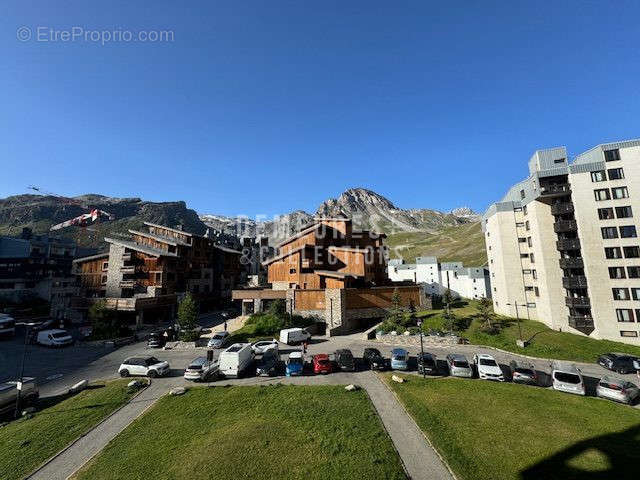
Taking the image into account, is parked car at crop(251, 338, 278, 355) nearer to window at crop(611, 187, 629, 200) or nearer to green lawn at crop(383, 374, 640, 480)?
green lawn at crop(383, 374, 640, 480)

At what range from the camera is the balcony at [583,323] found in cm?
3806

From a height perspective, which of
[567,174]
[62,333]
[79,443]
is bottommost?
[79,443]

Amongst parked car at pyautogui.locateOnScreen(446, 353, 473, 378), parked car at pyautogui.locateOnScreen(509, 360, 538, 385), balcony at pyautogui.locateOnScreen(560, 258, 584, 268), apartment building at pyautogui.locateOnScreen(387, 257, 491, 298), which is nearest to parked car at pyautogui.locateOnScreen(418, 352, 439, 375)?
parked car at pyautogui.locateOnScreen(446, 353, 473, 378)

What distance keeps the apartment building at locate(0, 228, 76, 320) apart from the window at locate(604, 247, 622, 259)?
97.8 meters

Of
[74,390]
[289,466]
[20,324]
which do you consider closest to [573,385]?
[289,466]

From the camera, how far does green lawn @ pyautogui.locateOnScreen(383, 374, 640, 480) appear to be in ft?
45.7

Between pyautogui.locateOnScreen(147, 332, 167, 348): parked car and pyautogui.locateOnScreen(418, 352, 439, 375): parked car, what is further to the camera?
pyautogui.locateOnScreen(147, 332, 167, 348): parked car

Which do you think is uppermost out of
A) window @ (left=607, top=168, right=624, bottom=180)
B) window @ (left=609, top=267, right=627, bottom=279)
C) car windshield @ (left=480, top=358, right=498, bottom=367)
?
window @ (left=607, top=168, right=624, bottom=180)

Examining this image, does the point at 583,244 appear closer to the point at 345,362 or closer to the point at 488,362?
the point at 488,362

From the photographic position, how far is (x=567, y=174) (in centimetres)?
4191

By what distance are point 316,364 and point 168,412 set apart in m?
12.3

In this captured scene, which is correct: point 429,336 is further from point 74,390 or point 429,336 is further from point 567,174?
point 74,390

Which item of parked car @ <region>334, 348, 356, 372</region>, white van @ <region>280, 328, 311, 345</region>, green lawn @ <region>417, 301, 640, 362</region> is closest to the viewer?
parked car @ <region>334, 348, 356, 372</region>

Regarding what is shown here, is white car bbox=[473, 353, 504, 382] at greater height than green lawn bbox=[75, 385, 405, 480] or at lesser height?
greater
